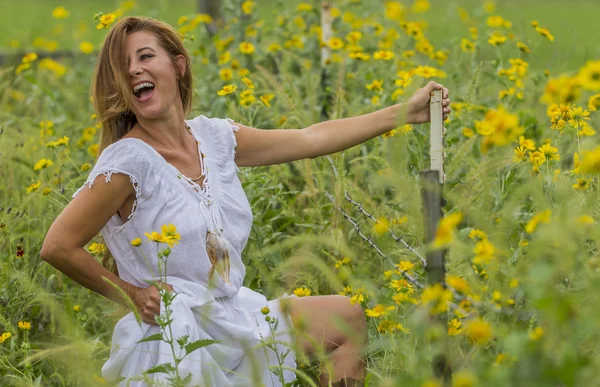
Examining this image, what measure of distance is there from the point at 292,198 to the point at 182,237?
1.05 metres

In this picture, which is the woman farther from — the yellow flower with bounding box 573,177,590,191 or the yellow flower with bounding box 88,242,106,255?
the yellow flower with bounding box 573,177,590,191

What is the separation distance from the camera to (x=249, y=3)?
14.8 ft

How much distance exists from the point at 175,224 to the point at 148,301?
0.19 metres

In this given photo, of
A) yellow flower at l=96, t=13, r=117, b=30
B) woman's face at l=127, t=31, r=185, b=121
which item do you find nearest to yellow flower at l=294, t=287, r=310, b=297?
woman's face at l=127, t=31, r=185, b=121

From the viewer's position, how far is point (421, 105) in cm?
237

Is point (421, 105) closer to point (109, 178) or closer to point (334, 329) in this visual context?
point (334, 329)

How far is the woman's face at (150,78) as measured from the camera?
2316 millimetres

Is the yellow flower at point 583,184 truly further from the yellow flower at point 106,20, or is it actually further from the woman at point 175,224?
the yellow flower at point 106,20

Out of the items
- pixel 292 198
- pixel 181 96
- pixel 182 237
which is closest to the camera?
pixel 182 237

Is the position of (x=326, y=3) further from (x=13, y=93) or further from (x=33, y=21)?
(x=33, y=21)

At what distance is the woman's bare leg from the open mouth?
625 millimetres

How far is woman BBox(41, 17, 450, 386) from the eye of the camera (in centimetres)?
213

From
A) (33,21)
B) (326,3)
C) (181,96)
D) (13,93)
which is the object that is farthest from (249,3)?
(33,21)

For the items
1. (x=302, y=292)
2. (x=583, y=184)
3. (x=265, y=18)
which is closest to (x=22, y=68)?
(x=302, y=292)
